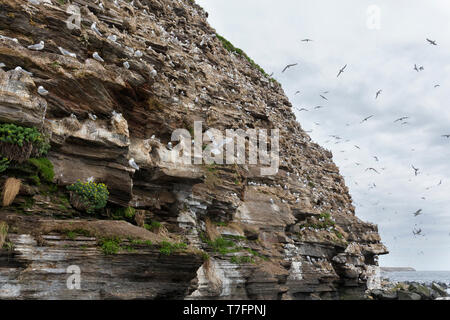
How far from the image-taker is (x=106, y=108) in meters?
15.1

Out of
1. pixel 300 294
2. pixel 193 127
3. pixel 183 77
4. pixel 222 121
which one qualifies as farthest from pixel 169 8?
pixel 300 294

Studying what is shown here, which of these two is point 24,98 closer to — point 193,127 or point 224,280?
point 193,127

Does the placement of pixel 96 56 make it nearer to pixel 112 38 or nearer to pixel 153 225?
pixel 112 38

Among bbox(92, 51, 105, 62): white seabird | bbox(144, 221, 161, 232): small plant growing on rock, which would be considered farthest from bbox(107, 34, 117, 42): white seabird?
bbox(144, 221, 161, 232): small plant growing on rock

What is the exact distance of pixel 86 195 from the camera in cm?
1315

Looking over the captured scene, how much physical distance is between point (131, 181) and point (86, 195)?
7.38 feet

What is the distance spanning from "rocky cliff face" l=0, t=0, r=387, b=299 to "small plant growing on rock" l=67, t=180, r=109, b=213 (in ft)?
0.93

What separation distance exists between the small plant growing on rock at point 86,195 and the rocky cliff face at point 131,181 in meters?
0.28

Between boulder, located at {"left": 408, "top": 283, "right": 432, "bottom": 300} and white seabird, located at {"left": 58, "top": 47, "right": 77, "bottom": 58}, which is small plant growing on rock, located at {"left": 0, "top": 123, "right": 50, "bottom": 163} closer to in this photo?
white seabird, located at {"left": 58, "top": 47, "right": 77, "bottom": 58}

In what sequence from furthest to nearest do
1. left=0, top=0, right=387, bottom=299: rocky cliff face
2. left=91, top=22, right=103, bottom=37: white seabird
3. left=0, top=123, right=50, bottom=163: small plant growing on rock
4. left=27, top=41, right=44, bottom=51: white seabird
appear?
left=91, top=22, right=103, bottom=37: white seabird < left=27, top=41, right=44, bottom=51: white seabird < left=0, top=0, right=387, bottom=299: rocky cliff face < left=0, top=123, right=50, bottom=163: small plant growing on rock

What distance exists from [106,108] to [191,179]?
19.5 feet

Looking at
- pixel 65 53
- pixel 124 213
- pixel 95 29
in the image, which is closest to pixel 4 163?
pixel 124 213

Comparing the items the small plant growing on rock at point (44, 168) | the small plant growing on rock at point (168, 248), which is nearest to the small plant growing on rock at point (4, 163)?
the small plant growing on rock at point (44, 168)

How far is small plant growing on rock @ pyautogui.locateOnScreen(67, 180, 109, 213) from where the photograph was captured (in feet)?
42.9
